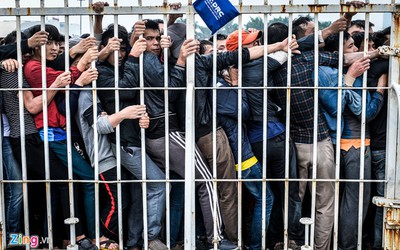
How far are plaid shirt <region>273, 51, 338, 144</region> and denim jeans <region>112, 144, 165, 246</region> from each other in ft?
3.92

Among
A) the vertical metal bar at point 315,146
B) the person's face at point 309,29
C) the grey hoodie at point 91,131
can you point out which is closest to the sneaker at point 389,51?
the vertical metal bar at point 315,146

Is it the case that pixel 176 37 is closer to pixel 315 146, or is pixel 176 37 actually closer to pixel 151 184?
pixel 151 184

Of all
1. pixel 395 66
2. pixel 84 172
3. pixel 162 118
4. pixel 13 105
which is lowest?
pixel 84 172

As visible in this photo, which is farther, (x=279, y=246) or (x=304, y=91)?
(x=279, y=246)

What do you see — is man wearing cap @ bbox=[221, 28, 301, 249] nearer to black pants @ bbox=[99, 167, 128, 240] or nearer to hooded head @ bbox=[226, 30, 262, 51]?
hooded head @ bbox=[226, 30, 262, 51]

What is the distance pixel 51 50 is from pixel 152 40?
0.83 m

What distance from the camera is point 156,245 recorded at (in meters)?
4.36

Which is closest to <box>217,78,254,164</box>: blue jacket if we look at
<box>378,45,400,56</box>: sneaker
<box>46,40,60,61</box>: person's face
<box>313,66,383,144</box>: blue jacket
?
<box>313,66,383,144</box>: blue jacket

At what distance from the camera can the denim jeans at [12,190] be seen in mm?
4410

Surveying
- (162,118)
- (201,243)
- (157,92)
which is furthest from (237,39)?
(201,243)

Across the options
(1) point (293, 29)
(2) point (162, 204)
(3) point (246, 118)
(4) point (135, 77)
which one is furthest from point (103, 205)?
(1) point (293, 29)

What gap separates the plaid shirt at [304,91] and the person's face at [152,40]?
0.98 metres

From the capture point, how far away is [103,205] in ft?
14.8

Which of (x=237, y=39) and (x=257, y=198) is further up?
(x=237, y=39)
